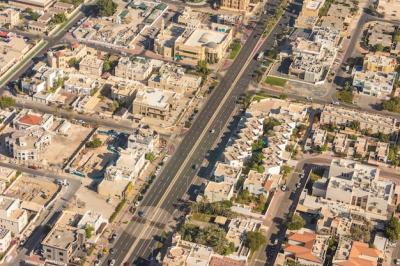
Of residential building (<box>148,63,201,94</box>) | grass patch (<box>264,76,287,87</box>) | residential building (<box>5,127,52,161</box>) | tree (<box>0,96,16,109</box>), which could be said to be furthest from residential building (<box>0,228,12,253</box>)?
grass patch (<box>264,76,287,87</box>)

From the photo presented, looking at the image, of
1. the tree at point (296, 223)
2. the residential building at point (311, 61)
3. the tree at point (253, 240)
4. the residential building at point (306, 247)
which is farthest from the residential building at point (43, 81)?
the residential building at point (306, 247)

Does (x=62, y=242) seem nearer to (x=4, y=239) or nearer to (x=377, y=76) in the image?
(x=4, y=239)

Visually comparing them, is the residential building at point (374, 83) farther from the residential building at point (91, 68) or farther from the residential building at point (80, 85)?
the residential building at point (80, 85)

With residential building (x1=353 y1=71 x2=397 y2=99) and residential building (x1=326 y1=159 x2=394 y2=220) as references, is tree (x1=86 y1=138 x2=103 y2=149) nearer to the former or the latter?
residential building (x1=326 y1=159 x2=394 y2=220)

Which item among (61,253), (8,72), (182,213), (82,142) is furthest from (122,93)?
(61,253)

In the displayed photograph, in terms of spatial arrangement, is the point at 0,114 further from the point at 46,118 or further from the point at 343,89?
the point at 343,89
